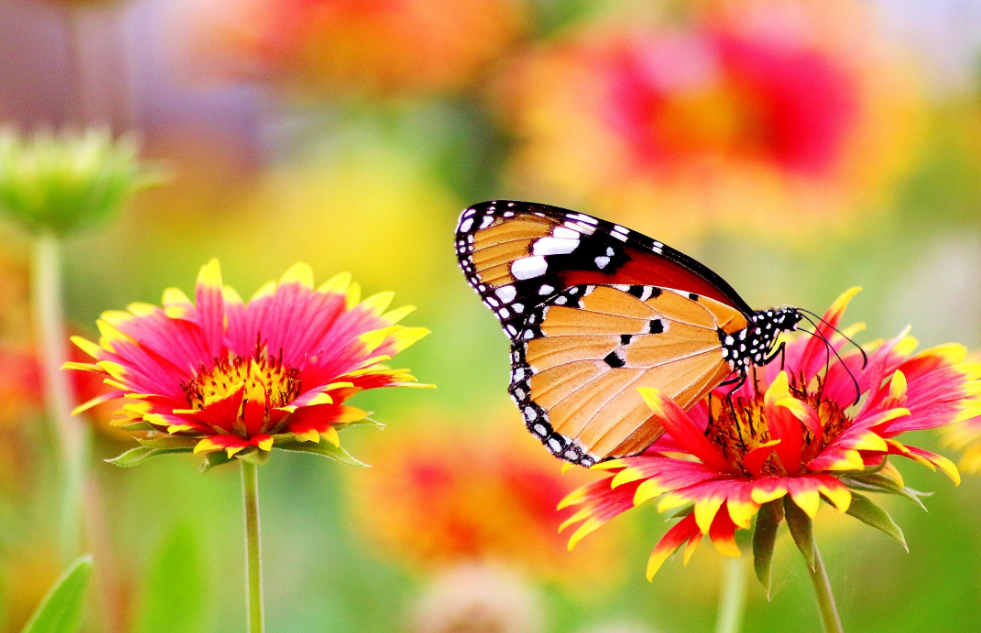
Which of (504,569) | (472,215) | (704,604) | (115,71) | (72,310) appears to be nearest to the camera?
(472,215)

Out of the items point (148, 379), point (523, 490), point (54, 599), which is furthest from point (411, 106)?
point (54, 599)

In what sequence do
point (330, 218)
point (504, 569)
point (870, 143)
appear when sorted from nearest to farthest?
point (504, 569)
point (870, 143)
point (330, 218)

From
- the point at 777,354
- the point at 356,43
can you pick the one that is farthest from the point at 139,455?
the point at 356,43

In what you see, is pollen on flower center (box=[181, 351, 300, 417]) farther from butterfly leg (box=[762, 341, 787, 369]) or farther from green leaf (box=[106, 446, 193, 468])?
butterfly leg (box=[762, 341, 787, 369])

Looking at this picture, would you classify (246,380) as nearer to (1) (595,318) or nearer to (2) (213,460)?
(2) (213,460)

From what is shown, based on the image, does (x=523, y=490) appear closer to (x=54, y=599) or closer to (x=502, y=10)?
(x=54, y=599)
